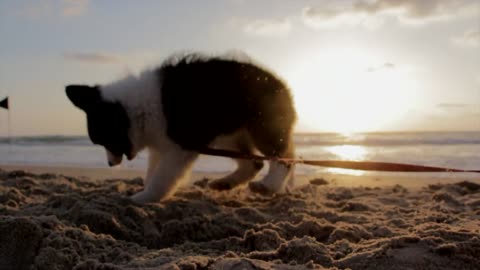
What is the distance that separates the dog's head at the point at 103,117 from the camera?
181 inches

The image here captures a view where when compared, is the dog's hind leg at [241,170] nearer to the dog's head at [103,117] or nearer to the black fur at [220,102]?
the black fur at [220,102]

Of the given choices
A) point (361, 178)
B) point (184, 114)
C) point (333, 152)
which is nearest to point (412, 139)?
point (333, 152)

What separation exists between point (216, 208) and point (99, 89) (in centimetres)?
161

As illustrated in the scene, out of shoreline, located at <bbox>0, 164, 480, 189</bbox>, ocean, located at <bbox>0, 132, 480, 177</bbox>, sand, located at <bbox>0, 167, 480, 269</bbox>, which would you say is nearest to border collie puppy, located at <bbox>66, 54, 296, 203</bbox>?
sand, located at <bbox>0, 167, 480, 269</bbox>

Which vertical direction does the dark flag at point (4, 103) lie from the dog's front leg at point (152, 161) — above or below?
above

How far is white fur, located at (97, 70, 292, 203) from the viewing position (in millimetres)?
4445

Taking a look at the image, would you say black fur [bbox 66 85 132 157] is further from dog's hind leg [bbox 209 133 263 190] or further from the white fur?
dog's hind leg [bbox 209 133 263 190]

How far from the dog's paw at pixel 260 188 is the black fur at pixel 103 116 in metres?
1.20

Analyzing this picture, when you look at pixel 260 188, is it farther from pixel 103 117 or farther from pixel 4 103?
pixel 4 103

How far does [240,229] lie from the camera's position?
3533mm

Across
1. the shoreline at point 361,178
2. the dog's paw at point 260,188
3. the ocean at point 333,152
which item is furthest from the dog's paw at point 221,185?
the shoreline at point 361,178

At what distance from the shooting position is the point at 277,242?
2.89 meters

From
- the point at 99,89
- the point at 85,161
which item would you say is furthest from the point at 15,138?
the point at 99,89

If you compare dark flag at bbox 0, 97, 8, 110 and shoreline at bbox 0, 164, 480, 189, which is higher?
dark flag at bbox 0, 97, 8, 110
